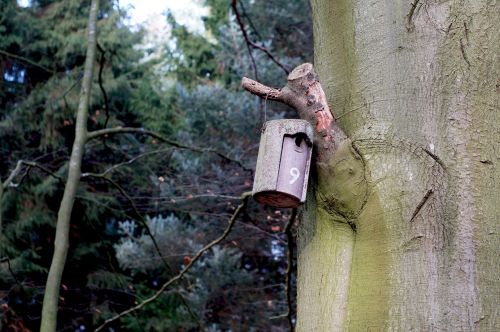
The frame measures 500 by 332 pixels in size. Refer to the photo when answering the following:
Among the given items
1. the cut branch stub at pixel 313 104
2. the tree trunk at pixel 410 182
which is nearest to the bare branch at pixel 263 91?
the cut branch stub at pixel 313 104

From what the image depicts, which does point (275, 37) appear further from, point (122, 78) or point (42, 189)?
point (42, 189)

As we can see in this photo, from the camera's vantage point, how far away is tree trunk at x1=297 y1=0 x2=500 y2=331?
3.92 ft

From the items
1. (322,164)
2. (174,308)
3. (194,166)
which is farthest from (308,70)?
(174,308)

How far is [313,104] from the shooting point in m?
1.42

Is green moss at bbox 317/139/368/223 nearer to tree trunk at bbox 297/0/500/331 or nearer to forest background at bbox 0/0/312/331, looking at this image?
tree trunk at bbox 297/0/500/331

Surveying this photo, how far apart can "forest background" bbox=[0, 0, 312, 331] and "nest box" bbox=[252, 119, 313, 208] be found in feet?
16.4

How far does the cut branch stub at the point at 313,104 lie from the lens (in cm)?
140

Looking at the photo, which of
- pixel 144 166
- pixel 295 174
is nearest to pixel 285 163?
pixel 295 174

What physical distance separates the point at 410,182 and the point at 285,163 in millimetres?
279

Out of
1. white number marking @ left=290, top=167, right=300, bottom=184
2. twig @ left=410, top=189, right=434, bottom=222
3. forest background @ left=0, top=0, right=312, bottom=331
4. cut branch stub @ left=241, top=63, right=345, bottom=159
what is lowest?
twig @ left=410, top=189, right=434, bottom=222

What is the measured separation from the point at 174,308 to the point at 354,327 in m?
7.02

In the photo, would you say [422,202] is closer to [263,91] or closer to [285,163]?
[285,163]

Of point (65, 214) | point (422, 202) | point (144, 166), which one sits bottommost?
point (422, 202)

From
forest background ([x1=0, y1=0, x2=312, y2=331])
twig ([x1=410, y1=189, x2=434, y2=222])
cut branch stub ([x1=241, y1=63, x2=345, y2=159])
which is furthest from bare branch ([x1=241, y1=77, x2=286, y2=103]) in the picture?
forest background ([x1=0, y1=0, x2=312, y2=331])
